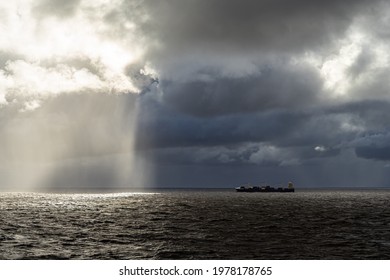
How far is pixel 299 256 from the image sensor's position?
47.2 m

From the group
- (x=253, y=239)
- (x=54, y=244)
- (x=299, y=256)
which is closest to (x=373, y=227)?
(x=253, y=239)

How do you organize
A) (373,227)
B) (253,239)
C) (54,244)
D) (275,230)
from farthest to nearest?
(373,227)
(275,230)
(253,239)
(54,244)

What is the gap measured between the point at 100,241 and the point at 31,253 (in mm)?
11564

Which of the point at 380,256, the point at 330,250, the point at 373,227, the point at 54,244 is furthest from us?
the point at 373,227
